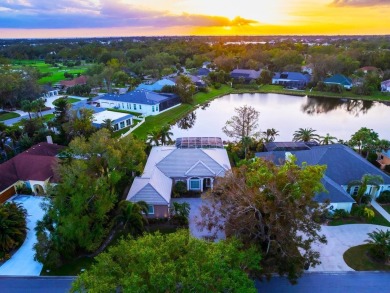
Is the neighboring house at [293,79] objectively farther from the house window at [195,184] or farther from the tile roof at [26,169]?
the tile roof at [26,169]

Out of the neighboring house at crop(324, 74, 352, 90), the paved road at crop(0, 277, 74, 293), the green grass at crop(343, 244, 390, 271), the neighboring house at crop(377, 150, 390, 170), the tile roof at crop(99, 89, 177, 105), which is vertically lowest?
the paved road at crop(0, 277, 74, 293)

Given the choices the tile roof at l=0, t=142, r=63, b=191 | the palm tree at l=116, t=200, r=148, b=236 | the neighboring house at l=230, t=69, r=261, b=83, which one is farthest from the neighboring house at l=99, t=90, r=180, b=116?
the palm tree at l=116, t=200, r=148, b=236

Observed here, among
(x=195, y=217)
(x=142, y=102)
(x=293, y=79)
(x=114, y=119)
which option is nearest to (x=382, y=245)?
(x=195, y=217)

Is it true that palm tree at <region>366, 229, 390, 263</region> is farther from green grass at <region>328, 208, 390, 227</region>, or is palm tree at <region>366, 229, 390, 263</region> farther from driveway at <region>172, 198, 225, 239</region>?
driveway at <region>172, 198, 225, 239</region>

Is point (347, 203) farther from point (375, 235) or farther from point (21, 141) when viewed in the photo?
point (21, 141)

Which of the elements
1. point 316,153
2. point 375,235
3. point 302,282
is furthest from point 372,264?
point 316,153
